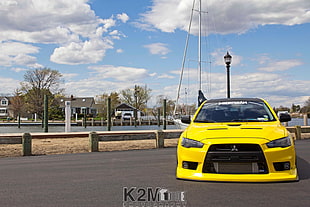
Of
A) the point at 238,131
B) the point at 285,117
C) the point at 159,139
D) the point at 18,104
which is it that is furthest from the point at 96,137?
the point at 18,104

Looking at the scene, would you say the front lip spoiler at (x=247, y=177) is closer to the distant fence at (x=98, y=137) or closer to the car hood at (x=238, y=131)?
the car hood at (x=238, y=131)

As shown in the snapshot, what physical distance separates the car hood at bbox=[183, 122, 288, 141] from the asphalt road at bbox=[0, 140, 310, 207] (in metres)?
0.81

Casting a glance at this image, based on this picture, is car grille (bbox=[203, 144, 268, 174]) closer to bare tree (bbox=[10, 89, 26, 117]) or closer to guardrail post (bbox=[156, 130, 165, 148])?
guardrail post (bbox=[156, 130, 165, 148])

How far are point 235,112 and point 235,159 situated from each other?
2.09 m

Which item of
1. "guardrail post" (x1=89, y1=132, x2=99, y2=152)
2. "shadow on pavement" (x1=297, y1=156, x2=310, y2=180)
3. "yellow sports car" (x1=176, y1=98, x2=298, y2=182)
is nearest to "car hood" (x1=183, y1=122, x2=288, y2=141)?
"yellow sports car" (x1=176, y1=98, x2=298, y2=182)

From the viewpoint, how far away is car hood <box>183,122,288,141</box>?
18.8ft

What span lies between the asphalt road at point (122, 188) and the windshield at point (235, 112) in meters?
1.34

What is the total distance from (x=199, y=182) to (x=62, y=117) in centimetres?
7190

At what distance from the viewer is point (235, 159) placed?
17.9ft

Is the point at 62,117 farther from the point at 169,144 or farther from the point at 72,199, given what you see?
the point at 72,199

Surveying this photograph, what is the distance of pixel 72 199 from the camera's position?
5102mm

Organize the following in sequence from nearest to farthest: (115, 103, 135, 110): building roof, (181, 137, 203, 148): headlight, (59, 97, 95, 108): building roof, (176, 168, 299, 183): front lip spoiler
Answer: (176, 168, 299, 183): front lip spoiler → (181, 137, 203, 148): headlight → (115, 103, 135, 110): building roof → (59, 97, 95, 108): building roof

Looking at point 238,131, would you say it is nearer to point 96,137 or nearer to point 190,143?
point 190,143

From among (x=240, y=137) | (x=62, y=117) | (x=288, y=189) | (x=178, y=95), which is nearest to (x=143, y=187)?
(x=240, y=137)
